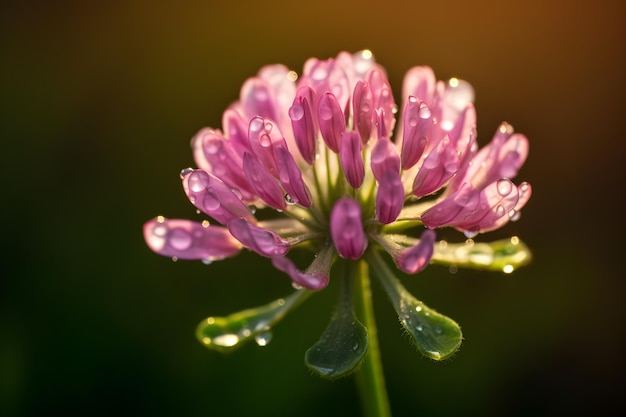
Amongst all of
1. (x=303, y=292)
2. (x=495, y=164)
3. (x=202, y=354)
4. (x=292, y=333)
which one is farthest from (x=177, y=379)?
(x=495, y=164)

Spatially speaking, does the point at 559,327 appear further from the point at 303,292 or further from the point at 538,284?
the point at 303,292

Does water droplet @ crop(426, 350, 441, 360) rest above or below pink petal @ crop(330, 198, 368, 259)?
below

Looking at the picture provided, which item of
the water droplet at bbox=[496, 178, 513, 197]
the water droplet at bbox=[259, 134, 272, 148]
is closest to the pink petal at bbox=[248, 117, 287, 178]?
the water droplet at bbox=[259, 134, 272, 148]

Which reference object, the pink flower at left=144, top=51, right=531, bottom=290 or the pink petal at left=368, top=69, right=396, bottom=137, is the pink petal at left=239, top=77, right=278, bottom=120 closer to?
the pink flower at left=144, top=51, right=531, bottom=290

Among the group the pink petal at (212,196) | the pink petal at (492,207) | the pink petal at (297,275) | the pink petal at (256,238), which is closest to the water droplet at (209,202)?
the pink petal at (212,196)

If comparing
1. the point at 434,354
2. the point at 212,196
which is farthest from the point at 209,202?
the point at 434,354

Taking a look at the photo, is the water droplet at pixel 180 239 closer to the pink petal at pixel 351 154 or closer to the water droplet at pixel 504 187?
the pink petal at pixel 351 154
